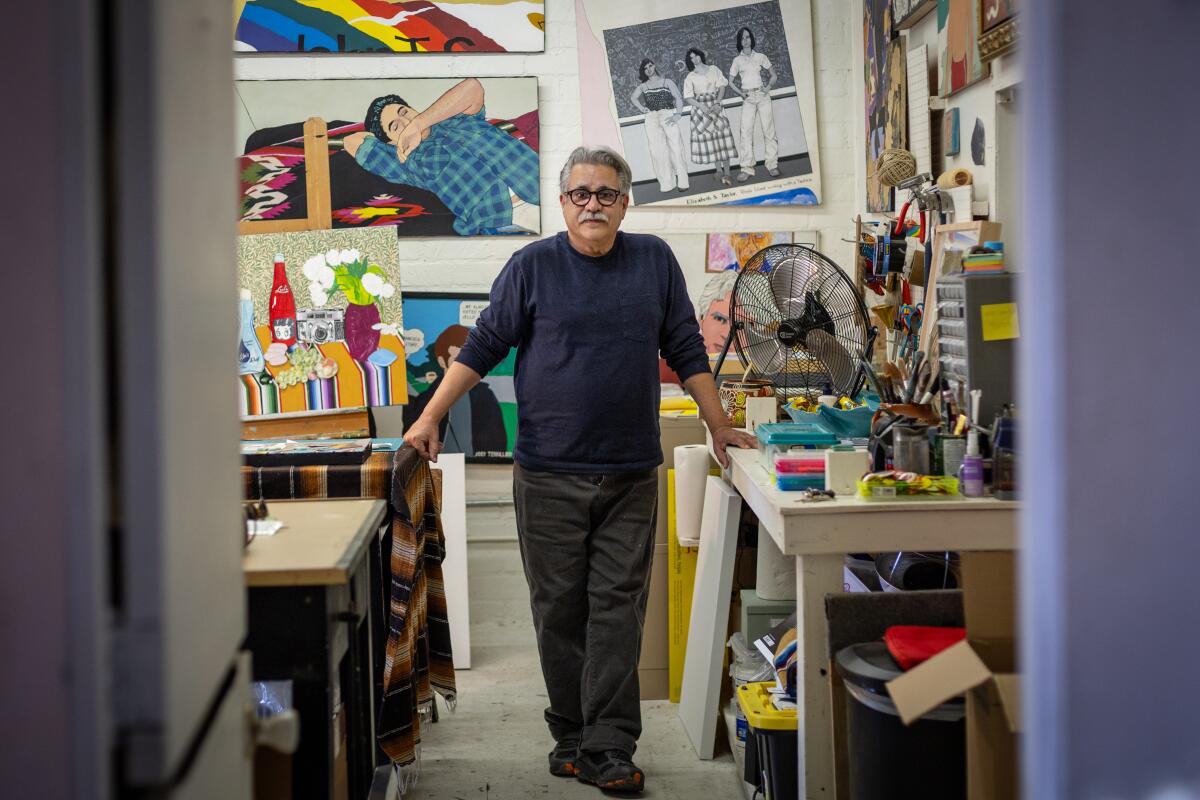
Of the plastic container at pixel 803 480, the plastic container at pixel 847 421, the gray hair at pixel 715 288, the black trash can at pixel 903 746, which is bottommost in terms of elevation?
the black trash can at pixel 903 746

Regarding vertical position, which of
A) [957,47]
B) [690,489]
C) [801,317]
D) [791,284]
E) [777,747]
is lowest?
[777,747]

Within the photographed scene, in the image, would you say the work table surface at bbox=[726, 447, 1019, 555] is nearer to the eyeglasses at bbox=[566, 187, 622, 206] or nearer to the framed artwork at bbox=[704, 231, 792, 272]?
the eyeglasses at bbox=[566, 187, 622, 206]

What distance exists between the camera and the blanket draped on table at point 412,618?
3.01 meters

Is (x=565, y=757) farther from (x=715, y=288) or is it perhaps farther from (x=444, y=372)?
(x=715, y=288)

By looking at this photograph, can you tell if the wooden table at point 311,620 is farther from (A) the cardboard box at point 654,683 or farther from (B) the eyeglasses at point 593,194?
(A) the cardboard box at point 654,683

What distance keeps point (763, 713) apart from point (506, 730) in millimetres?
1166

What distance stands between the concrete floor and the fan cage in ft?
3.73

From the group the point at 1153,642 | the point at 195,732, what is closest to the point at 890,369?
the point at 1153,642

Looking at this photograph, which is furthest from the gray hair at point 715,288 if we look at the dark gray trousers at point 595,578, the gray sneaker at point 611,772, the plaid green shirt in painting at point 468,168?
the gray sneaker at point 611,772

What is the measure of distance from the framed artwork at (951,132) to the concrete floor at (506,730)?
1.89m

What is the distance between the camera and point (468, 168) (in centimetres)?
484

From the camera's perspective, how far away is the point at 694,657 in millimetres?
3719

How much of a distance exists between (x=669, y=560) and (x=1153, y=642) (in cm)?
277

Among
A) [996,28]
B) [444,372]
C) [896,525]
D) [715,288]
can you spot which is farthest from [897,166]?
[444,372]
